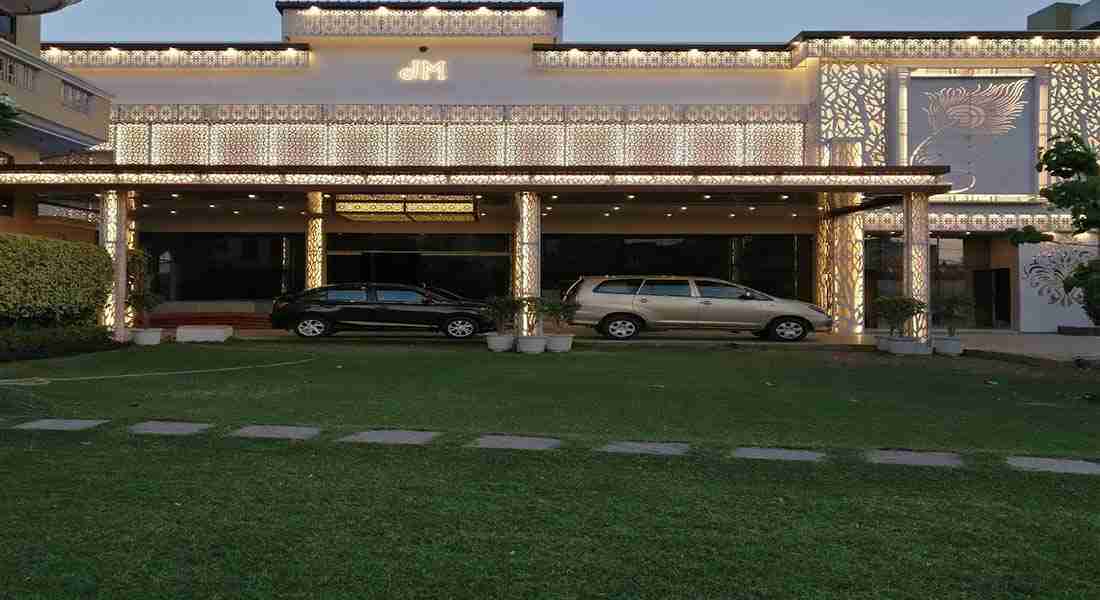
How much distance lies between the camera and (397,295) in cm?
1891

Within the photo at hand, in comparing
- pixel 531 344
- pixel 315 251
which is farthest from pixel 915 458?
pixel 315 251

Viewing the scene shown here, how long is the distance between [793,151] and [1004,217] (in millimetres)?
5211

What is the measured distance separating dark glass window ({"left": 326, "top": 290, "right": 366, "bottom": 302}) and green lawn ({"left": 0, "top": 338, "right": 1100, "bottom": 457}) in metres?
4.40

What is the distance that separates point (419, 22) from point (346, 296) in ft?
25.7

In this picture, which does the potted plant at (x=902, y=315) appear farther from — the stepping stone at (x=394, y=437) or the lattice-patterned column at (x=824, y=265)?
the stepping stone at (x=394, y=437)

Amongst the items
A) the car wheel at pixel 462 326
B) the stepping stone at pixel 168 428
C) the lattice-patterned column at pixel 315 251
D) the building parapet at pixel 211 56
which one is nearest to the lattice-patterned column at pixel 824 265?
the car wheel at pixel 462 326

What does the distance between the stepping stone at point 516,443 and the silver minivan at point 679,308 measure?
11551 mm

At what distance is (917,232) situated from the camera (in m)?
16.3

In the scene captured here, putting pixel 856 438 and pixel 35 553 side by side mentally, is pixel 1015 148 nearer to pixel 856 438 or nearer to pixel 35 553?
pixel 856 438

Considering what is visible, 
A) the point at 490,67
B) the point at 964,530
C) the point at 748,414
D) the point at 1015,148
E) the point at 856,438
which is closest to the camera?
the point at 964,530

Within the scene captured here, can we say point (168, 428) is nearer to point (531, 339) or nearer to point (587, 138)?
point (531, 339)

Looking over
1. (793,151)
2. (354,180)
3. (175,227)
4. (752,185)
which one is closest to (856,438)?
(752,185)

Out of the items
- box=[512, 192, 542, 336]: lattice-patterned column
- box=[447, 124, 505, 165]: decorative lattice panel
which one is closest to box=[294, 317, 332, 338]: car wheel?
box=[512, 192, 542, 336]: lattice-patterned column

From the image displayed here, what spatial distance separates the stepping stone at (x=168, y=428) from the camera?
6.58m
